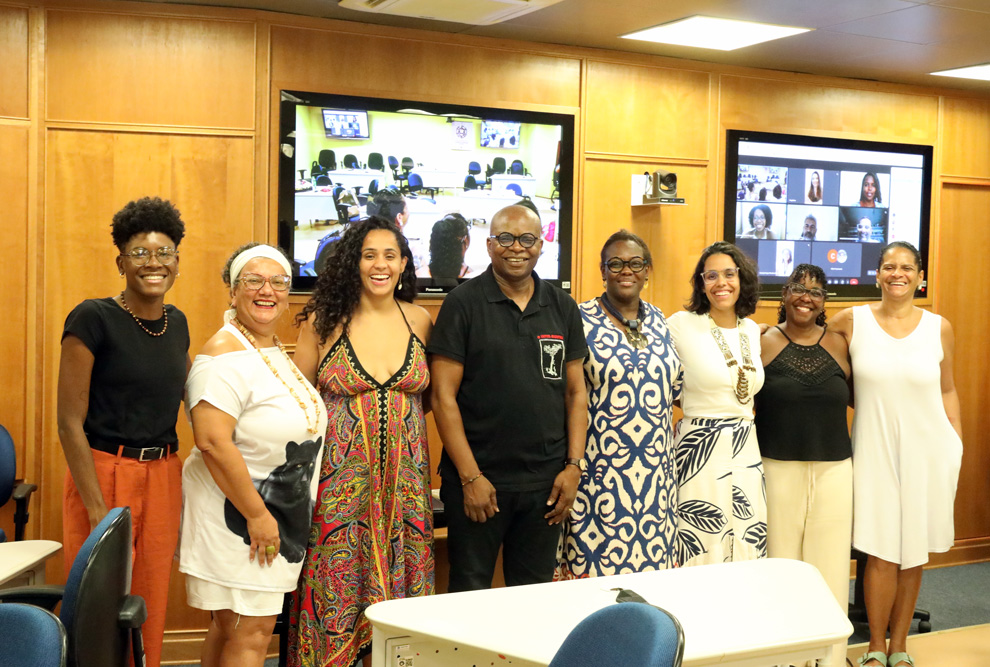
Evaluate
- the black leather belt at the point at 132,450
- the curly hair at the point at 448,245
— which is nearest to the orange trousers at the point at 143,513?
the black leather belt at the point at 132,450

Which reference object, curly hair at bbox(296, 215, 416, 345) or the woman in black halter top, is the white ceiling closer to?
the woman in black halter top

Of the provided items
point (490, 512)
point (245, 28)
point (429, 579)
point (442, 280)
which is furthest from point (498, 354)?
point (245, 28)

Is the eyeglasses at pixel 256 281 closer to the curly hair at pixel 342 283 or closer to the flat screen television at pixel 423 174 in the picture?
the curly hair at pixel 342 283

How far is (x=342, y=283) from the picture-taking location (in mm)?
3195

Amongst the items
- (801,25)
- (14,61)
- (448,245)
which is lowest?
(448,245)

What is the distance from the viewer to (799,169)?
579 cm

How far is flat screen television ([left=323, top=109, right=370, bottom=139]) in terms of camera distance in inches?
181

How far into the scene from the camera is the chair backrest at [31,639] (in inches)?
73.5

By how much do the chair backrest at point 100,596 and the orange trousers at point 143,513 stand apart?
1.73 feet

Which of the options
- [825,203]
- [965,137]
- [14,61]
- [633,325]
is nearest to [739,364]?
[633,325]

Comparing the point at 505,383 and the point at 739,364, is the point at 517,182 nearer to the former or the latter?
the point at 739,364

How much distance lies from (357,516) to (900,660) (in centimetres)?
249

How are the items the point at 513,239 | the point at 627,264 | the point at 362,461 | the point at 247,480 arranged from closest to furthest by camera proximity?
the point at 247,480
the point at 362,461
the point at 513,239
the point at 627,264

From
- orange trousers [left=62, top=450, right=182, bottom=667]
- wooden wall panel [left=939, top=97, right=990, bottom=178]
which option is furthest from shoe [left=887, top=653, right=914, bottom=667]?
wooden wall panel [left=939, top=97, right=990, bottom=178]
